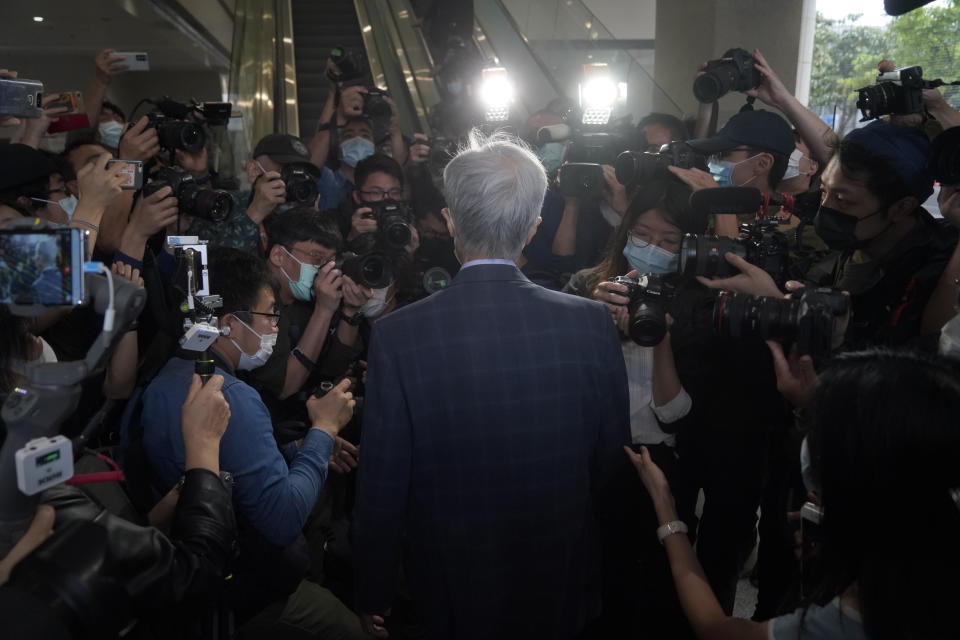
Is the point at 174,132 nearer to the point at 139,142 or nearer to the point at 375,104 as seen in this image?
the point at 139,142

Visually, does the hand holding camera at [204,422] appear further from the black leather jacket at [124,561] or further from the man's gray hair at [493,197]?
the man's gray hair at [493,197]

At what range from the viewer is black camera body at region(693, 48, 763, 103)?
9.98ft

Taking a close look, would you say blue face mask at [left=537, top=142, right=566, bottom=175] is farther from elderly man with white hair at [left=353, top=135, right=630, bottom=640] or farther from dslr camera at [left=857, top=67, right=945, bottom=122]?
elderly man with white hair at [left=353, top=135, right=630, bottom=640]

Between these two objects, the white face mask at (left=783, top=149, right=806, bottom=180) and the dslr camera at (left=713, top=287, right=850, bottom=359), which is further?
the white face mask at (left=783, top=149, right=806, bottom=180)

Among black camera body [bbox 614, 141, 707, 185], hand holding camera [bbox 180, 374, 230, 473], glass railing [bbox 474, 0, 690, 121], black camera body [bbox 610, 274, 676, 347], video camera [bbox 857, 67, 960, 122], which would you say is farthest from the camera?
glass railing [bbox 474, 0, 690, 121]

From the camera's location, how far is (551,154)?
164 inches

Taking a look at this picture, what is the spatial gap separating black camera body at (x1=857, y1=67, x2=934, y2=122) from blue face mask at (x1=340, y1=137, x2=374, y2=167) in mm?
3050

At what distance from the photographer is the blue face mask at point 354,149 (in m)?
4.64

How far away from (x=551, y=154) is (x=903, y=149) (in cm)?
212

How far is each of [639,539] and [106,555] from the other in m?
1.61

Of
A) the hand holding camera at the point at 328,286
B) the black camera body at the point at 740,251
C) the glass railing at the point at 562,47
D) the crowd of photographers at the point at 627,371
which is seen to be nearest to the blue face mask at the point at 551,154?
the crowd of photographers at the point at 627,371

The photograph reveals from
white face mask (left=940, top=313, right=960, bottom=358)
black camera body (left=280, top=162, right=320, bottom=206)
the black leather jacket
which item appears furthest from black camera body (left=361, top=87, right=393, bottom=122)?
white face mask (left=940, top=313, right=960, bottom=358)

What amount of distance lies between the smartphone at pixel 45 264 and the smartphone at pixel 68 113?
7.70ft

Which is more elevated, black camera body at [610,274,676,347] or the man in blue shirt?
black camera body at [610,274,676,347]
